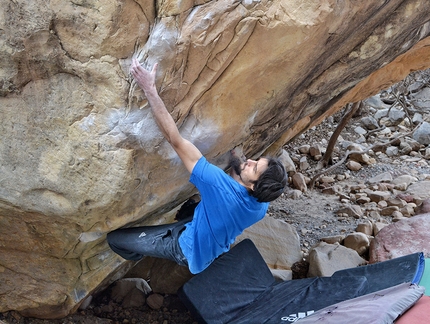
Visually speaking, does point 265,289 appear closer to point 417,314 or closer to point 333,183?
point 417,314

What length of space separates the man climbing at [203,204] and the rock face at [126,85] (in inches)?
4.4

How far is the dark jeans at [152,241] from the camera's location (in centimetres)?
299

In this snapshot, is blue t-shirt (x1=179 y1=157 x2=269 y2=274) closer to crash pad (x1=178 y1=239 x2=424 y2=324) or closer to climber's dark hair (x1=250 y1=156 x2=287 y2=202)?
climber's dark hair (x1=250 y1=156 x2=287 y2=202)

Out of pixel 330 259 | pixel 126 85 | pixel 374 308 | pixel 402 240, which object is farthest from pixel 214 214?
pixel 402 240

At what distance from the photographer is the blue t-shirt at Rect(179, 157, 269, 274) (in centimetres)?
266

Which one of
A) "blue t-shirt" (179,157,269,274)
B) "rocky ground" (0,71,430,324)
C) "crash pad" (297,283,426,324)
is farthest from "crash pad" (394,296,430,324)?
"rocky ground" (0,71,430,324)

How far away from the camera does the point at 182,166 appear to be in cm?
293

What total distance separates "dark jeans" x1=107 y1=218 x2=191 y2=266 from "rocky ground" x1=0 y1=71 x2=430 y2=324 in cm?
106

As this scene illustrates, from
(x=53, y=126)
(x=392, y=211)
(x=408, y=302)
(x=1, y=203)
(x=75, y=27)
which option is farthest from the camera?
(x=392, y=211)

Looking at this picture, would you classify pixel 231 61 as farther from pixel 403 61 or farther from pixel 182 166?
pixel 403 61

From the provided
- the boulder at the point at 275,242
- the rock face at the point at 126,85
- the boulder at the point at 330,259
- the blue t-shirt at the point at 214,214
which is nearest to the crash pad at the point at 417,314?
the blue t-shirt at the point at 214,214

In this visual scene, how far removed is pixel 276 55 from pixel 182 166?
0.87 meters

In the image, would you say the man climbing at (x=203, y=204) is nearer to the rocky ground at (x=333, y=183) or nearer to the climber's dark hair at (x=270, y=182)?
the climber's dark hair at (x=270, y=182)

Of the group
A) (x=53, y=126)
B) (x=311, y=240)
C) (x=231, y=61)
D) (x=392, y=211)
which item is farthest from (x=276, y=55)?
(x=392, y=211)
